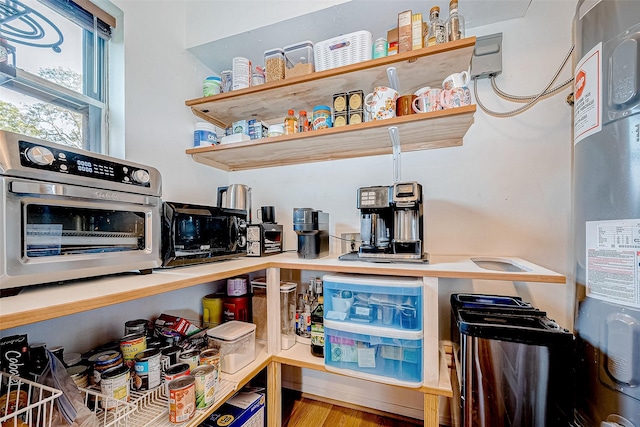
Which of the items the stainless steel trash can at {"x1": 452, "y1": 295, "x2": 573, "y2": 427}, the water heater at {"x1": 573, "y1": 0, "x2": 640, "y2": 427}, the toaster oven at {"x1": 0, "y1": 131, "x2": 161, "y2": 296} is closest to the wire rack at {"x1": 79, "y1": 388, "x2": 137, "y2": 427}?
the toaster oven at {"x1": 0, "y1": 131, "x2": 161, "y2": 296}

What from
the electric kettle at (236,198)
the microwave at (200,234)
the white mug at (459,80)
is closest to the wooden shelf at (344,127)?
the white mug at (459,80)

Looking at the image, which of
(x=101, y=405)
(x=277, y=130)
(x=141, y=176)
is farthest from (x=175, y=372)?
(x=277, y=130)

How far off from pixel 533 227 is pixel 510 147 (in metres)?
0.40

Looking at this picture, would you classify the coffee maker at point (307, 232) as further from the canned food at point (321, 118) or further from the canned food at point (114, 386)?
the canned food at point (114, 386)

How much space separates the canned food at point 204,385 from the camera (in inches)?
32.8

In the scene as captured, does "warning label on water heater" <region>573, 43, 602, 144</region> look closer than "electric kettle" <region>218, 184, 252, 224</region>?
Yes

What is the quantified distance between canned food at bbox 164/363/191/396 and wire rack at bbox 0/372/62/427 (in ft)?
0.86

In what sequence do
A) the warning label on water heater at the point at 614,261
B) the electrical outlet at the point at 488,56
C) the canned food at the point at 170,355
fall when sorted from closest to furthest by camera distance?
the warning label on water heater at the point at 614,261 → the canned food at the point at 170,355 → the electrical outlet at the point at 488,56

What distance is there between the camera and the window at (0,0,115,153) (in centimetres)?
97

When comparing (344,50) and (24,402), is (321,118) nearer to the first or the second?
(344,50)

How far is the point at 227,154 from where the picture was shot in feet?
5.14

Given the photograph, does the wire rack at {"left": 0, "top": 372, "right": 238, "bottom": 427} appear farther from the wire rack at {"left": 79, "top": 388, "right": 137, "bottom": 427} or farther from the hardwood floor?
the hardwood floor

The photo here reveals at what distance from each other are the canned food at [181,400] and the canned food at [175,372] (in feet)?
0.07

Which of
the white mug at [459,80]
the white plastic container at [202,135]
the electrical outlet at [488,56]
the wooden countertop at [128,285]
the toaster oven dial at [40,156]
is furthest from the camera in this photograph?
the white plastic container at [202,135]
